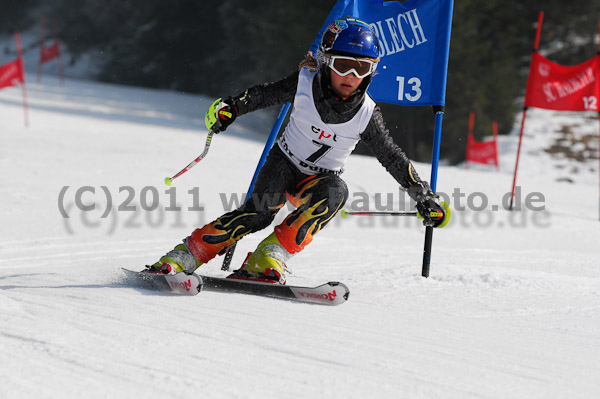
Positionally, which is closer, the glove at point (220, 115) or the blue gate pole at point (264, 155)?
the glove at point (220, 115)

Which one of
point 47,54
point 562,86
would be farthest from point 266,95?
point 47,54

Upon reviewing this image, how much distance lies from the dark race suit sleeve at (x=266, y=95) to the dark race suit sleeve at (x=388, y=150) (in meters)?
0.48

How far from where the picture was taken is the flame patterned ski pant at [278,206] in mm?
3354

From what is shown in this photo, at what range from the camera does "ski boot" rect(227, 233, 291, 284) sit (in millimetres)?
3275

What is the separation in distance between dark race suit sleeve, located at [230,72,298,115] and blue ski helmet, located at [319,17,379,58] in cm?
30

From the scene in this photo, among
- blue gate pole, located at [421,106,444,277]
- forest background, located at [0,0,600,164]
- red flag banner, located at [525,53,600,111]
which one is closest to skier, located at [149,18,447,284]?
blue gate pole, located at [421,106,444,277]

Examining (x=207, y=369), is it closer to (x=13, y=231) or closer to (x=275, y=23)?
(x=13, y=231)

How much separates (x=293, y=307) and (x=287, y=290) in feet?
0.52

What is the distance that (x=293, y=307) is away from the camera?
119 inches

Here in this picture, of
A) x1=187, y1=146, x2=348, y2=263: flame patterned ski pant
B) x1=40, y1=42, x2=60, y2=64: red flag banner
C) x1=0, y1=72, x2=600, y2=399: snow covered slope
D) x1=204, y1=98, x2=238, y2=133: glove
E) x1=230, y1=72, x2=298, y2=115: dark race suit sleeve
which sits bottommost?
x1=0, y1=72, x2=600, y2=399: snow covered slope

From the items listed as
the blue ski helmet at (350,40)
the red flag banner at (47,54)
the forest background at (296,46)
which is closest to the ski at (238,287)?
the blue ski helmet at (350,40)

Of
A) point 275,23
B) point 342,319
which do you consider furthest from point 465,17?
point 342,319

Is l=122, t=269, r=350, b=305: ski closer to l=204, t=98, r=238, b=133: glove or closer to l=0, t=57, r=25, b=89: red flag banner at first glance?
l=204, t=98, r=238, b=133: glove

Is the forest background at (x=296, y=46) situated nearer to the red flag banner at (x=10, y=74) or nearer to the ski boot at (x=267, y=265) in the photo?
the red flag banner at (x=10, y=74)
